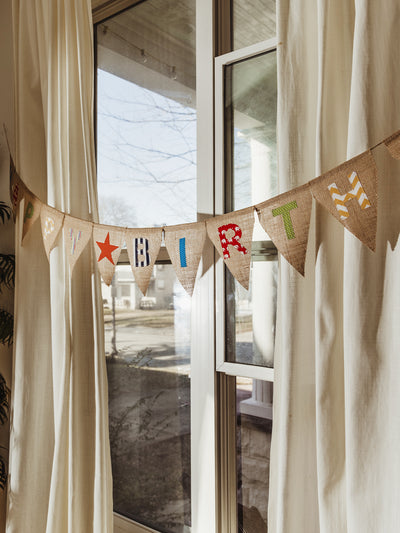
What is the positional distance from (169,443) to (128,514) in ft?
1.06

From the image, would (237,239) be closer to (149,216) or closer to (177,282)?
(177,282)

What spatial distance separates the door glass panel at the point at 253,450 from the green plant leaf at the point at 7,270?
3.16 ft

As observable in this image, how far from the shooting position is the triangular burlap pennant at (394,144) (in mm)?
772

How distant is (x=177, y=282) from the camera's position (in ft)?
4.87

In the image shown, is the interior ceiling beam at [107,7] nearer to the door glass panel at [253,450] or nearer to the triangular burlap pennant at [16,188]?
the triangular burlap pennant at [16,188]

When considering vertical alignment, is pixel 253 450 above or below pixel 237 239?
below

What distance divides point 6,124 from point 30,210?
0.69m

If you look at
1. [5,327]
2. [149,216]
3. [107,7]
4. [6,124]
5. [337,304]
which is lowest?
[5,327]

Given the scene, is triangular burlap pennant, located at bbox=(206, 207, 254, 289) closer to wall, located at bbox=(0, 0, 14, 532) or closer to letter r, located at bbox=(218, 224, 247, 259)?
letter r, located at bbox=(218, 224, 247, 259)

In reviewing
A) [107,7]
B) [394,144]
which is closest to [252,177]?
[394,144]

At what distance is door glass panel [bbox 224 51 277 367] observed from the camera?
125 centimetres

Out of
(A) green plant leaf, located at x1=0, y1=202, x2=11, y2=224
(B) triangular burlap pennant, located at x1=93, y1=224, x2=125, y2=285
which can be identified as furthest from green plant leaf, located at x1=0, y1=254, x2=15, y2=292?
(B) triangular burlap pennant, located at x1=93, y1=224, x2=125, y2=285

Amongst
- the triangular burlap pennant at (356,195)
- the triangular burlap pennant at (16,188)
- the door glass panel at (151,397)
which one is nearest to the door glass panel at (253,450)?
the door glass panel at (151,397)

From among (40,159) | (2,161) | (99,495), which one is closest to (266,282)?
(99,495)
